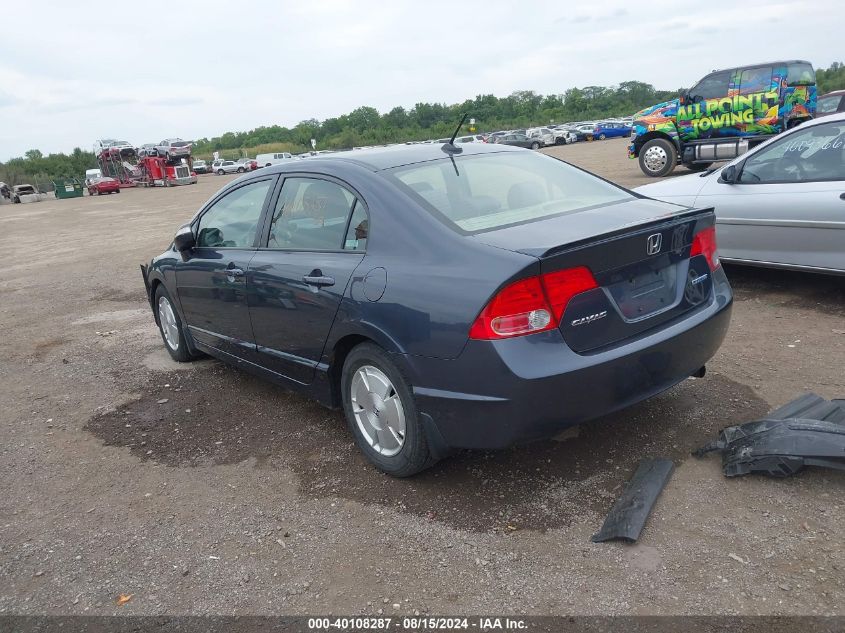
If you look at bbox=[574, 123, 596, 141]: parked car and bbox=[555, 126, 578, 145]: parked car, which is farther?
bbox=[574, 123, 596, 141]: parked car

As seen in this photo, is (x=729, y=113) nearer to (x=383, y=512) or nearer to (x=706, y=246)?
(x=706, y=246)

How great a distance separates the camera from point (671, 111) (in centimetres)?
1477

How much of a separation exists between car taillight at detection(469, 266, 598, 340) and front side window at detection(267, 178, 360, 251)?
45.6 inches

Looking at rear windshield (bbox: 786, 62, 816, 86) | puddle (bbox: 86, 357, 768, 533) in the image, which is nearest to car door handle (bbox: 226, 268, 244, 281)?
puddle (bbox: 86, 357, 768, 533)

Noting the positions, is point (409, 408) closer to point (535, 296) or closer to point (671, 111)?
point (535, 296)

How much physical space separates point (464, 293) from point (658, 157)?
14.0m

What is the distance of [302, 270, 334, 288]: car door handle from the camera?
3.53m

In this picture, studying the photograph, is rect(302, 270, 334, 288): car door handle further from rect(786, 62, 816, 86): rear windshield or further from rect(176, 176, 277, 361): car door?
rect(786, 62, 816, 86): rear windshield

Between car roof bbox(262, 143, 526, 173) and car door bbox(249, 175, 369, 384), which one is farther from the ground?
car roof bbox(262, 143, 526, 173)

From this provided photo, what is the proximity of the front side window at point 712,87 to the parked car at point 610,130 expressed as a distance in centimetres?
3911

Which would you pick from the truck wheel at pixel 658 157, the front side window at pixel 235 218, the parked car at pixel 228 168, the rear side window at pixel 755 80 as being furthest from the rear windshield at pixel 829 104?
the parked car at pixel 228 168

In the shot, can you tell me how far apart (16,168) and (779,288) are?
88.6 metres

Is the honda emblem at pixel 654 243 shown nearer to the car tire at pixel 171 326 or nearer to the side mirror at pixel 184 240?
the side mirror at pixel 184 240

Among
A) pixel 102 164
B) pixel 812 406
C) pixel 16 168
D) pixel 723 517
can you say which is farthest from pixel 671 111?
pixel 16 168
